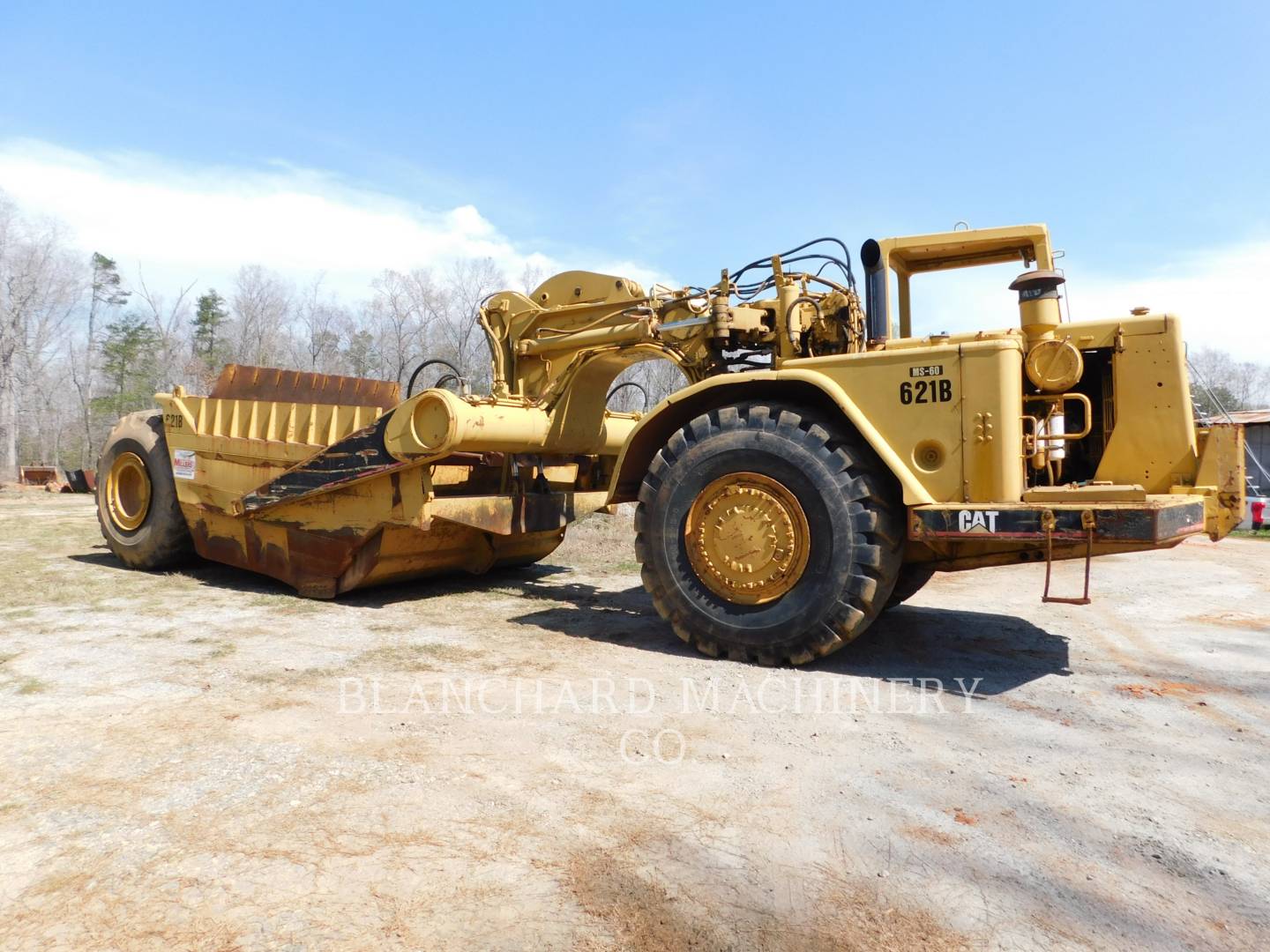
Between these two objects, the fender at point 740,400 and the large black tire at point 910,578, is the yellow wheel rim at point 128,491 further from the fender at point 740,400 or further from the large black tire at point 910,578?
the large black tire at point 910,578

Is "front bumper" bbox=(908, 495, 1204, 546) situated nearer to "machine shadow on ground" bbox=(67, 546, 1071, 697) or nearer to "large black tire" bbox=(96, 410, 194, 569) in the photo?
"machine shadow on ground" bbox=(67, 546, 1071, 697)

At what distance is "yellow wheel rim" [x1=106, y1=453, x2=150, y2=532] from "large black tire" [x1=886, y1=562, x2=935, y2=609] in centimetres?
715

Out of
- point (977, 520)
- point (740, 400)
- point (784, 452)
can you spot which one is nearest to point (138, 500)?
point (740, 400)

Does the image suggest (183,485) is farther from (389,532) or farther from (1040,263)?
(1040,263)

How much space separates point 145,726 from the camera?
369 cm

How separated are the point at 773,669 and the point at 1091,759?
5.70 feet

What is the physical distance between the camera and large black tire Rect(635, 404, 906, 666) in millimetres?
4613

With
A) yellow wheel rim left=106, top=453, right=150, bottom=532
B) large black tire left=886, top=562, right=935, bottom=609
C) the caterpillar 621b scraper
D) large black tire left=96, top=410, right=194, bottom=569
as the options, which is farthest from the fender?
yellow wheel rim left=106, top=453, right=150, bottom=532

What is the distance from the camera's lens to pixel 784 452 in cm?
483

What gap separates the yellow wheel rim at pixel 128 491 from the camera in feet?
27.4

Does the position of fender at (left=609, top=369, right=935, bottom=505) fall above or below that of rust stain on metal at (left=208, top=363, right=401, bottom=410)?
below

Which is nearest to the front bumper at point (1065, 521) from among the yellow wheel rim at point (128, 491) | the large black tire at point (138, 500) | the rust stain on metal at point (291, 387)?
the rust stain on metal at point (291, 387)

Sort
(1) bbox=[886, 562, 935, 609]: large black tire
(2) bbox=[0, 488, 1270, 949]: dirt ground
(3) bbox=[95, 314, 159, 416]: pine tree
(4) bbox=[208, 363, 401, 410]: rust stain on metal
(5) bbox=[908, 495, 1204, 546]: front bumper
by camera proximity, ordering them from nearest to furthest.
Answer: (2) bbox=[0, 488, 1270, 949]: dirt ground, (5) bbox=[908, 495, 1204, 546]: front bumper, (1) bbox=[886, 562, 935, 609]: large black tire, (4) bbox=[208, 363, 401, 410]: rust stain on metal, (3) bbox=[95, 314, 159, 416]: pine tree

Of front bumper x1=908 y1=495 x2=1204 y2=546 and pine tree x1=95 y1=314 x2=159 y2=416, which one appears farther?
pine tree x1=95 y1=314 x2=159 y2=416
